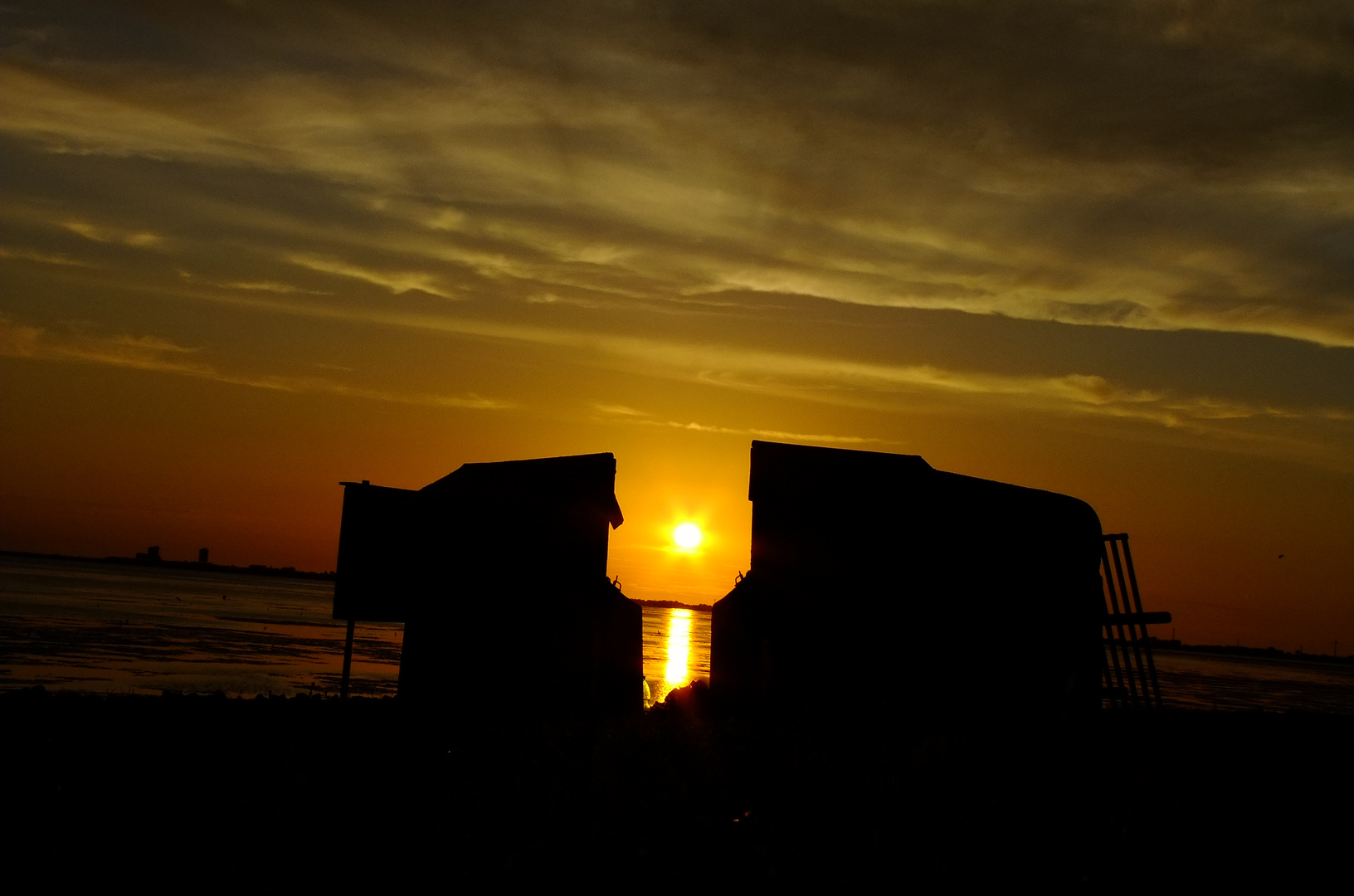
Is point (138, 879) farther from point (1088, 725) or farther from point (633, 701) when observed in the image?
point (633, 701)

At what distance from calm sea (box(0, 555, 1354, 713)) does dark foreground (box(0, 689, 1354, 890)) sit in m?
22.6

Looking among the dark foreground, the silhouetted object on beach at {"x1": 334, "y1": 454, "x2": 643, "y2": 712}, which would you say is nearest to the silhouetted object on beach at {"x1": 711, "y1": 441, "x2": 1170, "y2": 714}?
the silhouetted object on beach at {"x1": 334, "y1": 454, "x2": 643, "y2": 712}

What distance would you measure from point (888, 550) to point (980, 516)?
7.29ft

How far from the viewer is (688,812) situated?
1043 cm

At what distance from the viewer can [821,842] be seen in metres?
9.41

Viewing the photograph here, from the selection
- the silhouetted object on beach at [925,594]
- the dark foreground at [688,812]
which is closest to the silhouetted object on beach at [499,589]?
the silhouetted object on beach at [925,594]

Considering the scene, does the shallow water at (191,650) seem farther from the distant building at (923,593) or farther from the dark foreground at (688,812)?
the dark foreground at (688,812)

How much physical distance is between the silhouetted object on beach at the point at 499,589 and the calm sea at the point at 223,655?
1081 cm

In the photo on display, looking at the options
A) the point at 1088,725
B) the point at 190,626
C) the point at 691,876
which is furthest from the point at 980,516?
the point at 190,626

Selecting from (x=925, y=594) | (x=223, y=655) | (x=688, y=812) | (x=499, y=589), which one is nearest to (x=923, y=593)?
(x=925, y=594)

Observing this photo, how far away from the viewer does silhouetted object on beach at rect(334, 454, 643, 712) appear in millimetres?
25453

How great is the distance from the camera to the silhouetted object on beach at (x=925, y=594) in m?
22.9

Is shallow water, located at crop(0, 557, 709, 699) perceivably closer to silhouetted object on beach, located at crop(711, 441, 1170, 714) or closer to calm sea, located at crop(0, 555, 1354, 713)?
calm sea, located at crop(0, 555, 1354, 713)

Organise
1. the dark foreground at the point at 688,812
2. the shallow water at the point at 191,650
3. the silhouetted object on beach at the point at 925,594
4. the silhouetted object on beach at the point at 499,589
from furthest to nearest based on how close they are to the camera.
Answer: the shallow water at the point at 191,650 < the silhouetted object on beach at the point at 499,589 < the silhouetted object on beach at the point at 925,594 < the dark foreground at the point at 688,812
